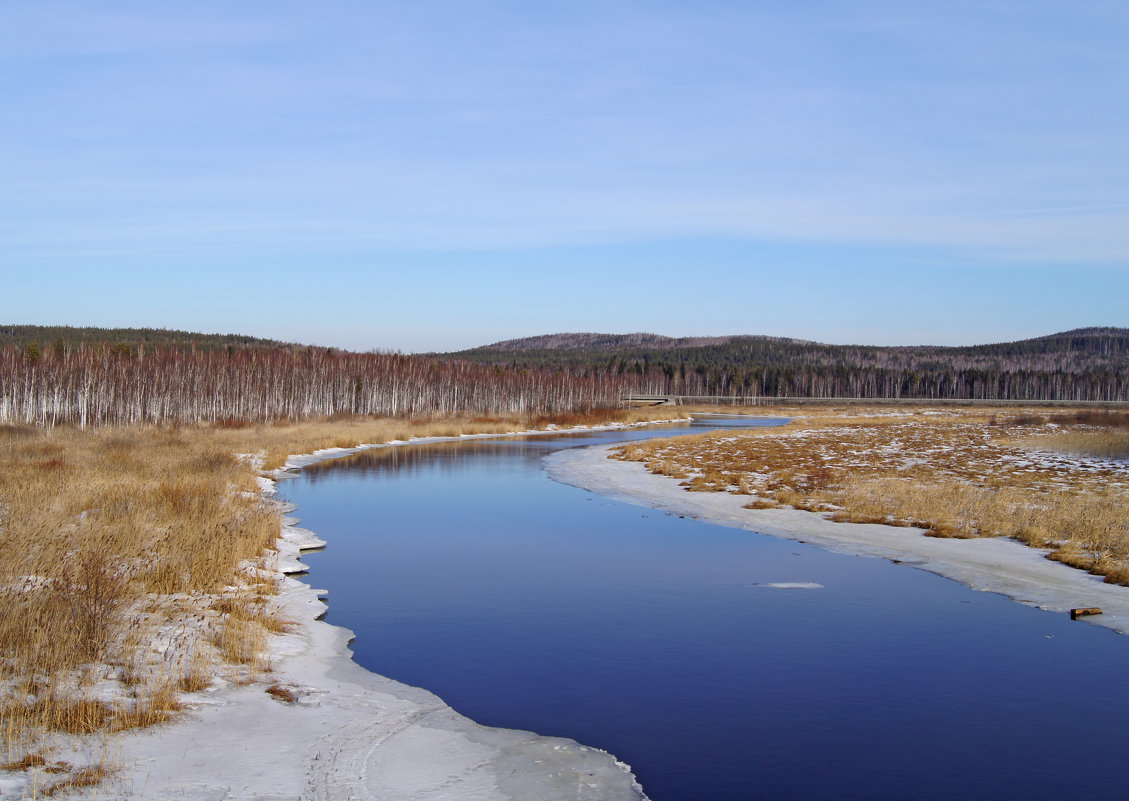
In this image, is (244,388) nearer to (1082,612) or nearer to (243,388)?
(243,388)

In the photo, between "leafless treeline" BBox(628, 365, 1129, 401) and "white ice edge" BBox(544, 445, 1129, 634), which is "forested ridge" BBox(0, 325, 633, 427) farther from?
"leafless treeline" BBox(628, 365, 1129, 401)

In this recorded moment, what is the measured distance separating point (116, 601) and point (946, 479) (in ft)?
87.3

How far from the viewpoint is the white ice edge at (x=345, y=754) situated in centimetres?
712

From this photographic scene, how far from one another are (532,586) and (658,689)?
562 centimetres

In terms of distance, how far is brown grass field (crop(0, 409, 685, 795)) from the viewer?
7.82 m

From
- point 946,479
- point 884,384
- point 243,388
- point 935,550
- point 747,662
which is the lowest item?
point 747,662

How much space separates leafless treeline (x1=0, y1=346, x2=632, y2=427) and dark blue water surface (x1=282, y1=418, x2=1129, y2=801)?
153ft

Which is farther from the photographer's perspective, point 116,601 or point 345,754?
point 116,601

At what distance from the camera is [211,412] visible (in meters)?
68.0

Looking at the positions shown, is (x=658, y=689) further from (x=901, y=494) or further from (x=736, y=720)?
(x=901, y=494)

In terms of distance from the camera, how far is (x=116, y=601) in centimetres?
1054

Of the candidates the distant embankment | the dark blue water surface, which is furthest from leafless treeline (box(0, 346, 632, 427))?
the dark blue water surface

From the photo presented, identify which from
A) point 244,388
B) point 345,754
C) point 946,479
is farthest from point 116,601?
point 244,388

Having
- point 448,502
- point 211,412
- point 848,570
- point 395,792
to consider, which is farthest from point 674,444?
point 395,792
